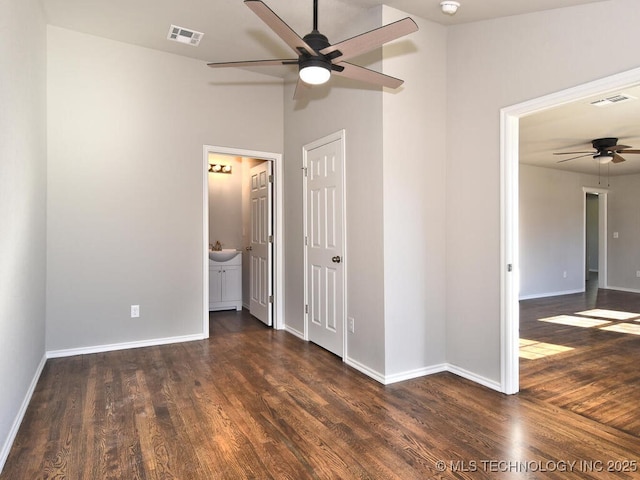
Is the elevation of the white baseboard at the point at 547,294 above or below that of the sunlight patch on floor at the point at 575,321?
above

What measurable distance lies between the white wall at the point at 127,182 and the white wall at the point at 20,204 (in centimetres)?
25

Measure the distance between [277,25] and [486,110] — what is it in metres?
1.87

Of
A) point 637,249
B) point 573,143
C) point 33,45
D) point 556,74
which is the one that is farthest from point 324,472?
point 637,249

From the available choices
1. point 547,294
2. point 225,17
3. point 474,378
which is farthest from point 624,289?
point 225,17

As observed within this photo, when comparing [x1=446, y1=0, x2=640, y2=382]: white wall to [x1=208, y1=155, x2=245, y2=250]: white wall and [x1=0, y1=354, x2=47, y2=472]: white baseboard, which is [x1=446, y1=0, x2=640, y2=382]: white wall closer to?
[x1=0, y1=354, x2=47, y2=472]: white baseboard

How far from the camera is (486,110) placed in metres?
3.09

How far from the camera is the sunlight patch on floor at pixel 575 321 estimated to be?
5180 millimetres

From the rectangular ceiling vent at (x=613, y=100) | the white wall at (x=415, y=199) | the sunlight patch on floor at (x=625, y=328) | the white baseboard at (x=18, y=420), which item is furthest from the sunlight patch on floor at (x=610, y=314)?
the white baseboard at (x=18, y=420)

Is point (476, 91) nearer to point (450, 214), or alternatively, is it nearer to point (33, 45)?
point (450, 214)

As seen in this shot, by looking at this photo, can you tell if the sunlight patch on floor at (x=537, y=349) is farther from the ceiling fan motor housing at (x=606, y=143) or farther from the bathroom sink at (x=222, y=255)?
the bathroom sink at (x=222, y=255)

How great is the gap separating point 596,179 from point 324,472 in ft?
30.5

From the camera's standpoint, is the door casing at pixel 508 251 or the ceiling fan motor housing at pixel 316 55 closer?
the ceiling fan motor housing at pixel 316 55

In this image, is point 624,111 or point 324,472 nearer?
point 324,472

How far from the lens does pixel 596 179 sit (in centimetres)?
854
